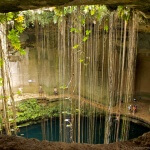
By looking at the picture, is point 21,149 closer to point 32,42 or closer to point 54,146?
point 54,146

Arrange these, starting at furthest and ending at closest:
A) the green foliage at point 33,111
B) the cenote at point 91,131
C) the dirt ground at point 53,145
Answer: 1. the green foliage at point 33,111
2. the cenote at point 91,131
3. the dirt ground at point 53,145

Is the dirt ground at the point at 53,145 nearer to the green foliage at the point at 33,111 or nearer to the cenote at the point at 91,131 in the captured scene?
the cenote at the point at 91,131

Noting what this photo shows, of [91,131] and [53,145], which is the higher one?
[53,145]

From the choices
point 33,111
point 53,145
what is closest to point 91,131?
point 33,111

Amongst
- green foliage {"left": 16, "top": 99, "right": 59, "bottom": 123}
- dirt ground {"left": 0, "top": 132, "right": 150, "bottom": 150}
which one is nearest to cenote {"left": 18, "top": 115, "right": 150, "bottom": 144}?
green foliage {"left": 16, "top": 99, "right": 59, "bottom": 123}

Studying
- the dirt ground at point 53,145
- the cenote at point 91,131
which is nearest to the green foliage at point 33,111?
the cenote at point 91,131

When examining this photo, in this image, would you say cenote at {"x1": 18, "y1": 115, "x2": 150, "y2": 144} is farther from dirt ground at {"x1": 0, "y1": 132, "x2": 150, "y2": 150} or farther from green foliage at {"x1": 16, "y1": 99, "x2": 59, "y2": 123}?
dirt ground at {"x1": 0, "y1": 132, "x2": 150, "y2": 150}

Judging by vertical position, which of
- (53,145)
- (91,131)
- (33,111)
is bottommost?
(91,131)

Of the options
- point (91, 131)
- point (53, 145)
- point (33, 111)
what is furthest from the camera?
point (33, 111)

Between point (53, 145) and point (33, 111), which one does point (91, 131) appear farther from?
point (53, 145)

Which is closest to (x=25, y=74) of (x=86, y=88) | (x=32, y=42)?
(x=32, y=42)

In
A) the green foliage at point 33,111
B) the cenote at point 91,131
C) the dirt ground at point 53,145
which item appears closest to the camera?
the dirt ground at point 53,145

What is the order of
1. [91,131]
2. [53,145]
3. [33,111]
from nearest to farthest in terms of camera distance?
[53,145] → [91,131] → [33,111]

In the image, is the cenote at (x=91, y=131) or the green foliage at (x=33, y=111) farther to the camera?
the green foliage at (x=33, y=111)
